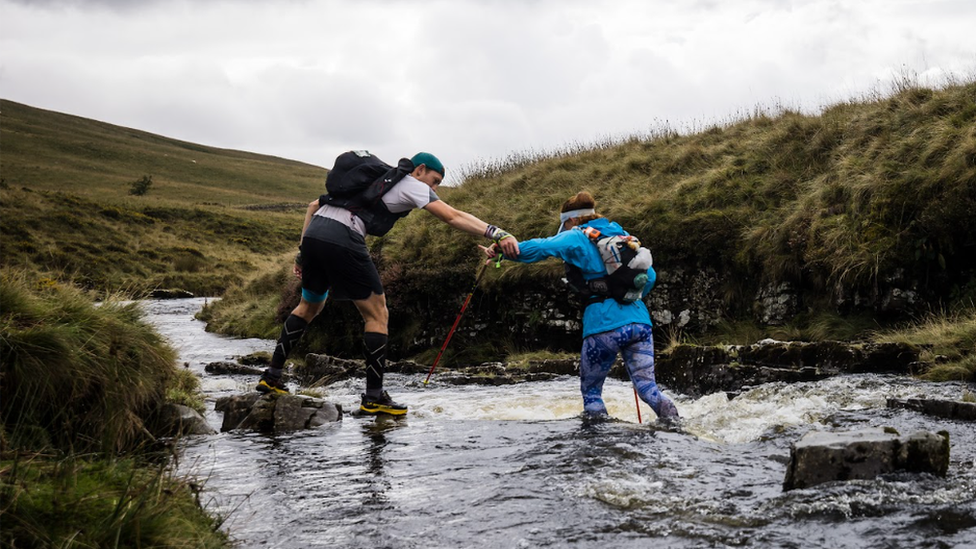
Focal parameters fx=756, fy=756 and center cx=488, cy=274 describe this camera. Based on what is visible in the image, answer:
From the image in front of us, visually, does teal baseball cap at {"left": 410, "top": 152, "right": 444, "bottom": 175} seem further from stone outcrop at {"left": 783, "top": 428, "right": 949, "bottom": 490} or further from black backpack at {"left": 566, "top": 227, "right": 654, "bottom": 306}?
stone outcrop at {"left": 783, "top": 428, "right": 949, "bottom": 490}

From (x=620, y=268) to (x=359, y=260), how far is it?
2793 millimetres

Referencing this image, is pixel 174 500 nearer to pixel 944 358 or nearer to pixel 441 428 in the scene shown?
pixel 441 428

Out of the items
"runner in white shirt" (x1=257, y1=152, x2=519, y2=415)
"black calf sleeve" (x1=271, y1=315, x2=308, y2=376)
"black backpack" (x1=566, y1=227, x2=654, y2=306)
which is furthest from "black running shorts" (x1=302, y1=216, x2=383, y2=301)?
"black backpack" (x1=566, y1=227, x2=654, y2=306)

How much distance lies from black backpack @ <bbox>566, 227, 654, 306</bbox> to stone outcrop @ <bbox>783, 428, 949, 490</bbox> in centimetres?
248

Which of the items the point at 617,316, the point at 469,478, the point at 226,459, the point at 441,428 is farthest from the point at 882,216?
the point at 226,459

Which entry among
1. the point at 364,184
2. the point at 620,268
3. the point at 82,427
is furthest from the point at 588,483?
the point at 364,184

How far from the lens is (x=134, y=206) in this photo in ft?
227

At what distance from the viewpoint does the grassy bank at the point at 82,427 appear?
3.31m

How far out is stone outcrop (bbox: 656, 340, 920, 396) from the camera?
952 cm

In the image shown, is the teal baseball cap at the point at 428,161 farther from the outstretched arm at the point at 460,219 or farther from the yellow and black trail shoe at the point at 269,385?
the yellow and black trail shoe at the point at 269,385

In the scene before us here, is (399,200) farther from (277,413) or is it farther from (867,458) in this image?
(867,458)

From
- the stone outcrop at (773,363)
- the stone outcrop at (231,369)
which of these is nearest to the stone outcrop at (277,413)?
the stone outcrop at (773,363)

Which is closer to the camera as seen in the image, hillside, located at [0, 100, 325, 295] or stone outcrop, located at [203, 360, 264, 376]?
stone outcrop, located at [203, 360, 264, 376]

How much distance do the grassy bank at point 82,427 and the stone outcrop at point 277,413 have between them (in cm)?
75
